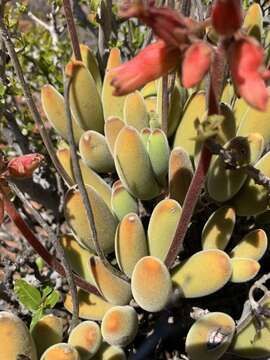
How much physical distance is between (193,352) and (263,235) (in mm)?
294

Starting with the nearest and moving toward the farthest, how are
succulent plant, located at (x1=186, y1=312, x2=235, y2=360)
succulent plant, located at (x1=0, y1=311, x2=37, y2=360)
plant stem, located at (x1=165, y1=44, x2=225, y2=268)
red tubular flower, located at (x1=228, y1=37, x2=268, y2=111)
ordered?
red tubular flower, located at (x1=228, y1=37, x2=268, y2=111) < plant stem, located at (x1=165, y1=44, x2=225, y2=268) < succulent plant, located at (x1=0, y1=311, x2=37, y2=360) < succulent plant, located at (x1=186, y1=312, x2=235, y2=360)

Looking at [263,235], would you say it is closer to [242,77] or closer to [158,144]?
[158,144]

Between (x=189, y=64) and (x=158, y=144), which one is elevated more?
(x=189, y=64)

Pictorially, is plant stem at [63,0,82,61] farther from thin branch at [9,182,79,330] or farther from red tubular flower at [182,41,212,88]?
red tubular flower at [182,41,212,88]

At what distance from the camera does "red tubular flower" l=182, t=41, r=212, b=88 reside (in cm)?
78

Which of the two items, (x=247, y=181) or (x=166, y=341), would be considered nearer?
(x=247, y=181)

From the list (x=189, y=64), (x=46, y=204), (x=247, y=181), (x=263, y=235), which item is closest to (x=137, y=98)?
(x=247, y=181)

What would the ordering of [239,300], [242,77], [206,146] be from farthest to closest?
[239,300] → [206,146] → [242,77]

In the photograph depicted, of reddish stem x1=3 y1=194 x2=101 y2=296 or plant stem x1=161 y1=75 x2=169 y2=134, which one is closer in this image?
reddish stem x1=3 y1=194 x2=101 y2=296

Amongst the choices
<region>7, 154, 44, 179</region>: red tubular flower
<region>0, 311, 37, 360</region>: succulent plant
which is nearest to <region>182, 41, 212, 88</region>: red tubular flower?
<region>7, 154, 44, 179</region>: red tubular flower

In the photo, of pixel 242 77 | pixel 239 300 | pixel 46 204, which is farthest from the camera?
pixel 46 204

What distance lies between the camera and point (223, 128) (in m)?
1.26

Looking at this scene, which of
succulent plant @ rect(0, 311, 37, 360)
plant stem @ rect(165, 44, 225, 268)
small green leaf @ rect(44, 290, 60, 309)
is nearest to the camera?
plant stem @ rect(165, 44, 225, 268)

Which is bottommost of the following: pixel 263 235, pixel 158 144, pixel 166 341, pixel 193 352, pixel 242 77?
pixel 166 341
